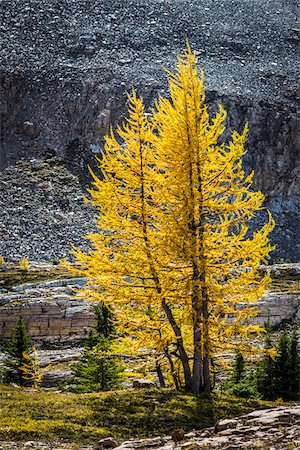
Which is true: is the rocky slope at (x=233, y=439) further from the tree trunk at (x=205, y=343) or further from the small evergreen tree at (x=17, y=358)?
the small evergreen tree at (x=17, y=358)

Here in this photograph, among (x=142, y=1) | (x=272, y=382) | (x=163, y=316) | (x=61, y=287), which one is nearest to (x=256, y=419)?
(x=163, y=316)

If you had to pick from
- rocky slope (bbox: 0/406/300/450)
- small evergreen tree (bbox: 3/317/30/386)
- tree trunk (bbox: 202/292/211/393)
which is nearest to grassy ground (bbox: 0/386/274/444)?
rocky slope (bbox: 0/406/300/450)

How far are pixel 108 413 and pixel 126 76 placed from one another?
237 feet

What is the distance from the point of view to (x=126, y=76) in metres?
81.2

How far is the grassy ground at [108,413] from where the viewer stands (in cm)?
1177

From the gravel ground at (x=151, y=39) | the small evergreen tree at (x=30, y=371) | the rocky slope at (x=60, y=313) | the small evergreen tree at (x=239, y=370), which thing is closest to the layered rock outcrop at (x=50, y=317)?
the rocky slope at (x=60, y=313)

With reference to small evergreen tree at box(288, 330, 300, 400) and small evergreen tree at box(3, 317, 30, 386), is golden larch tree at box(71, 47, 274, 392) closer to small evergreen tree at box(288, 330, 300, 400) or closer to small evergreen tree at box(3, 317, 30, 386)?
small evergreen tree at box(288, 330, 300, 400)

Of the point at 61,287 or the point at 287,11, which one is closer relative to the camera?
the point at 61,287

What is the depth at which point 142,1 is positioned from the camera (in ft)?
318

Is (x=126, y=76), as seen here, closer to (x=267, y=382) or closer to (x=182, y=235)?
(x=267, y=382)

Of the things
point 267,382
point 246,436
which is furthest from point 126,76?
point 246,436

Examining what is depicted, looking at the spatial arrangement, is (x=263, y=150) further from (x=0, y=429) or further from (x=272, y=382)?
(x=0, y=429)

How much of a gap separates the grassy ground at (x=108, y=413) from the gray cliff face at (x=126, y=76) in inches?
2224

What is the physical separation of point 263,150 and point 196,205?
215ft
